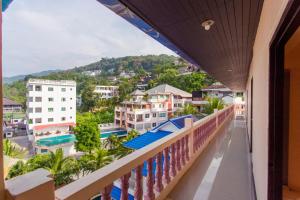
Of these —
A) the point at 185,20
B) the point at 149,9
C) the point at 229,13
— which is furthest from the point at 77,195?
the point at 229,13

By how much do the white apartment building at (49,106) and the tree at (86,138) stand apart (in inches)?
52.7

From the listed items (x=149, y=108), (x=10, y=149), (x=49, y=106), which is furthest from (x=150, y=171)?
(x=149, y=108)

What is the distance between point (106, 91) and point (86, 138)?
1949cm

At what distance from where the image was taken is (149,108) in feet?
107

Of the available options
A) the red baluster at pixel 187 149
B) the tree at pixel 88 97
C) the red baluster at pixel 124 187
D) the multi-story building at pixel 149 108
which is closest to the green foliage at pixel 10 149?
the red baluster at pixel 124 187

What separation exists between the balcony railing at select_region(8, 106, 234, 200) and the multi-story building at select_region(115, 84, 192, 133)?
28.4 meters

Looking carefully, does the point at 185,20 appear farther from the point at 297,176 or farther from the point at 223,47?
the point at 297,176

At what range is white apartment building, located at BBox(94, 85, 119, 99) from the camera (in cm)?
3969

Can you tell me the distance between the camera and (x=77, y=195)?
92cm

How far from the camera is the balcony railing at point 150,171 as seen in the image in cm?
100

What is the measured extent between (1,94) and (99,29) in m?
51.9

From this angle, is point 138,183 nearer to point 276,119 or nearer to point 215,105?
point 276,119

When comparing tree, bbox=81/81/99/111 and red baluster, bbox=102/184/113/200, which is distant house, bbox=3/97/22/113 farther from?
tree, bbox=81/81/99/111

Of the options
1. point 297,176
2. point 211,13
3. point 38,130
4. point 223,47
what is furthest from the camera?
point 38,130
